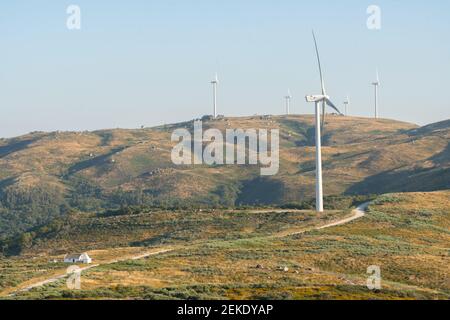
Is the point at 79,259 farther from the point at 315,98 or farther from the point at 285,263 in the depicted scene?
the point at 315,98

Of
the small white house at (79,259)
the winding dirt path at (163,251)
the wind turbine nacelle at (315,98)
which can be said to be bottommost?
the small white house at (79,259)

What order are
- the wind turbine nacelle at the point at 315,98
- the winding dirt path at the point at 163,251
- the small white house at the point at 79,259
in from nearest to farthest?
the winding dirt path at the point at 163,251 < the small white house at the point at 79,259 < the wind turbine nacelle at the point at 315,98

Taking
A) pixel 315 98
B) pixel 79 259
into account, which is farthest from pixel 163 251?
pixel 315 98

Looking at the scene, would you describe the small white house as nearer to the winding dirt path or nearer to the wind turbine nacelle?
the winding dirt path

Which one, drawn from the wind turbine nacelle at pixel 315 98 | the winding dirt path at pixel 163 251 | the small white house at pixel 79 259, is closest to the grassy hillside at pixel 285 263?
the winding dirt path at pixel 163 251

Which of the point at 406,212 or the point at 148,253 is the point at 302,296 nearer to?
the point at 148,253

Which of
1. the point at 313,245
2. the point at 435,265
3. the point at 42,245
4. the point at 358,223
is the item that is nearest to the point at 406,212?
the point at 358,223

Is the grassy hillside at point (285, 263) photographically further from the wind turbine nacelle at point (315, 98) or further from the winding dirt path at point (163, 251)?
the wind turbine nacelle at point (315, 98)

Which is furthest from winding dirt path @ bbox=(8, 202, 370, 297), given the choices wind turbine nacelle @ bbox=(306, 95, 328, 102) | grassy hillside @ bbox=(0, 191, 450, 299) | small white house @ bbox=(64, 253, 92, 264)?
wind turbine nacelle @ bbox=(306, 95, 328, 102)
